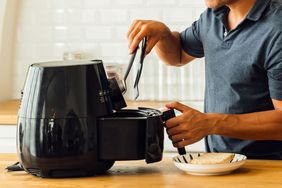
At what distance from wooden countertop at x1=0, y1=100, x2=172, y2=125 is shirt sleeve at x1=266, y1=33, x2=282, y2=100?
53.8 inches

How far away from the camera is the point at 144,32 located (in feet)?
7.43

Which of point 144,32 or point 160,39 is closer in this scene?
point 144,32

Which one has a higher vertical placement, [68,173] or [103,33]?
[103,33]

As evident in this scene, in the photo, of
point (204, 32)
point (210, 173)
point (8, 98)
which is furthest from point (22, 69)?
point (210, 173)

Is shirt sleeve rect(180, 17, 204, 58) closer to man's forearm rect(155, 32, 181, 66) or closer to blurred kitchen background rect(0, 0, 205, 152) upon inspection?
man's forearm rect(155, 32, 181, 66)

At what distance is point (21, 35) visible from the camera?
4.08m

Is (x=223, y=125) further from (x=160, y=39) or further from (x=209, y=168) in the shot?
(x=160, y=39)

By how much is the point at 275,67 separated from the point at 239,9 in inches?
10.7

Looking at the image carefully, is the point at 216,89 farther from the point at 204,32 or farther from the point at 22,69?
the point at 22,69

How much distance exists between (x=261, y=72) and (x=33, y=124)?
813mm

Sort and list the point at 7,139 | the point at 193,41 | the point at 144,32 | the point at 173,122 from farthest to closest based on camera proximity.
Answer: the point at 7,139, the point at 193,41, the point at 144,32, the point at 173,122

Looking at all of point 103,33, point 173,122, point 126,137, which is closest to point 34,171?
point 126,137

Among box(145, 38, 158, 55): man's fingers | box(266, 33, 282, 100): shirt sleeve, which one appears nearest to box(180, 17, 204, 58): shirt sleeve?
box(145, 38, 158, 55): man's fingers

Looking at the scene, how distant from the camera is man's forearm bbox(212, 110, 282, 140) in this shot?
2.12 m
